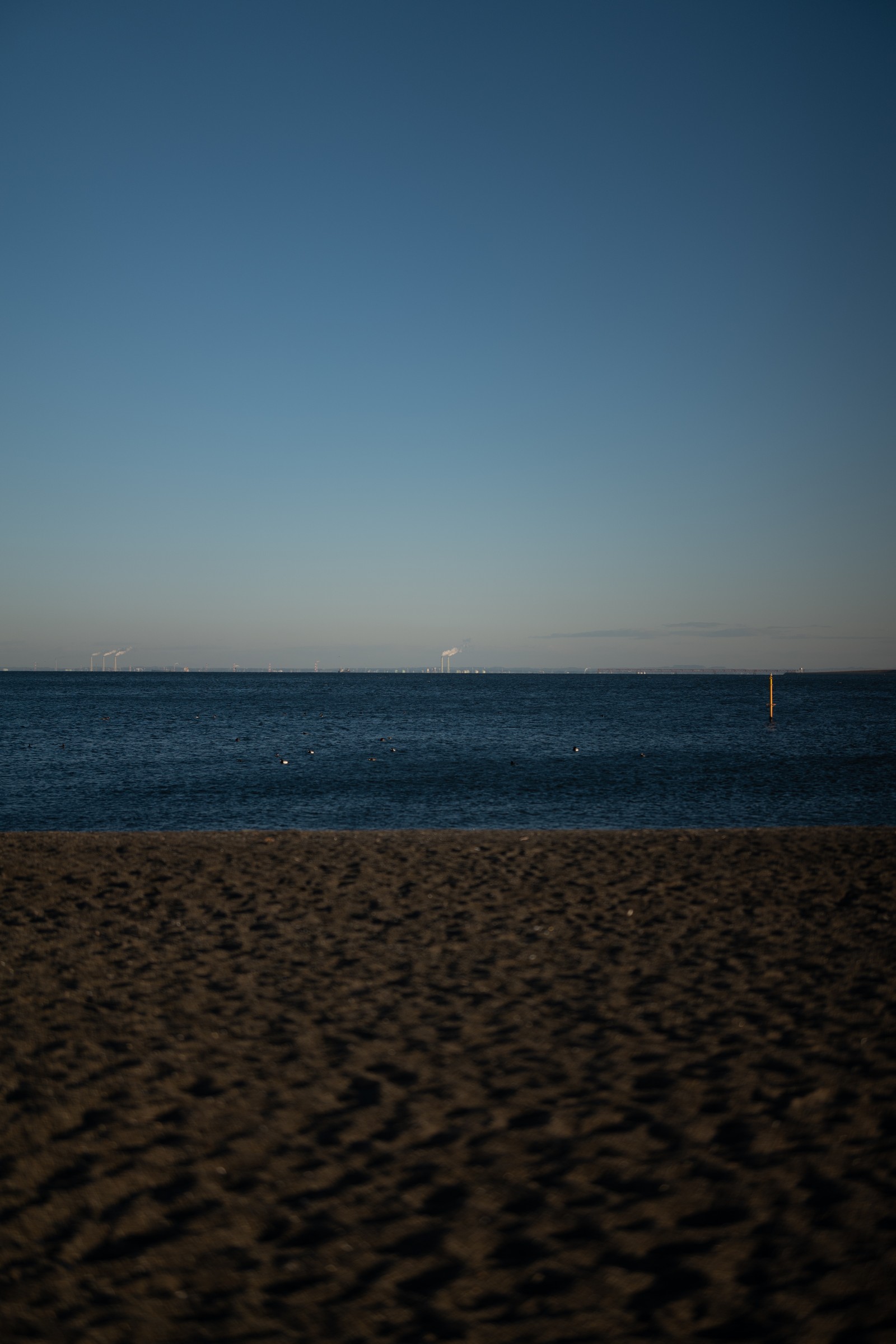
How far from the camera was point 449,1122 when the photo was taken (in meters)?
6.31

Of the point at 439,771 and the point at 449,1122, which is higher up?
the point at 449,1122

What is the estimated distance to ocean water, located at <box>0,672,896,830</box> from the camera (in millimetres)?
26000

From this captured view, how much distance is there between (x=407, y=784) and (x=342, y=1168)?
27836 mm

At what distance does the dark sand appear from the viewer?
4.56m

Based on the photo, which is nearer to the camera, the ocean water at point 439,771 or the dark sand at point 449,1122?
the dark sand at point 449,1122

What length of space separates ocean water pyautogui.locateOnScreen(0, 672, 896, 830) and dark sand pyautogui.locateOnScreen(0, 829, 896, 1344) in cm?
1307

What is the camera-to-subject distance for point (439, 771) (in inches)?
1491

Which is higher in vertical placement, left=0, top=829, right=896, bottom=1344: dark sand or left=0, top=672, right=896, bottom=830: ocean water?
left=0, top=829, right=896, bottom=1344: dark sand

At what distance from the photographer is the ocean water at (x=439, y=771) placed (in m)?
26.0

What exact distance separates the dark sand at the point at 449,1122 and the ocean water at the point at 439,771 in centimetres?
1307

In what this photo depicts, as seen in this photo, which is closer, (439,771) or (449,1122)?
(449,1122)

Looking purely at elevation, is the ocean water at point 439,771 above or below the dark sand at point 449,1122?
below

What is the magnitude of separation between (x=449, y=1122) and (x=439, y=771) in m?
31.6

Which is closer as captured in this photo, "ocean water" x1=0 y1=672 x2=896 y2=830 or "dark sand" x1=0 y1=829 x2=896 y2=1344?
"dark sand" x1=0 y1=829 x2=896 y2=1344
